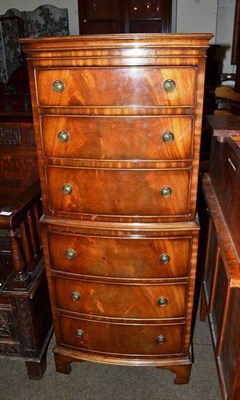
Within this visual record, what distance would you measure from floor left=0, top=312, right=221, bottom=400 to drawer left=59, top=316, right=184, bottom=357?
0.23 meters

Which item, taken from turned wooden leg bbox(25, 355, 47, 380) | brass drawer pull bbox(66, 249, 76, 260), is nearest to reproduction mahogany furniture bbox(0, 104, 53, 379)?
turned wooden leg bbox(25, 355, 47, 380)

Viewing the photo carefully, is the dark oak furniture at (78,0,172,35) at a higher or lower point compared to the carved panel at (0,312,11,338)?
higher

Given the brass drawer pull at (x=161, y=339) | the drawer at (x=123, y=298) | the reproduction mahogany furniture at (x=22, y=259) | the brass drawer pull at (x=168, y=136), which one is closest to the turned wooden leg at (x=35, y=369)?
the reproduction mahogany furniture at (x=22, y=259)

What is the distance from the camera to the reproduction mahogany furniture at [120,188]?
3.88ft

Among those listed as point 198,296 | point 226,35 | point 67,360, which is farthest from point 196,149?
point 226,35

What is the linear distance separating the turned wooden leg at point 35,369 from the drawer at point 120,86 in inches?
54.2

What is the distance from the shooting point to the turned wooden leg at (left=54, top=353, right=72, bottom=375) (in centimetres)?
183

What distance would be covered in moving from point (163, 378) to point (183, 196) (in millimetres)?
1111

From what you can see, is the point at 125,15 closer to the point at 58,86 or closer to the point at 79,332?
the point at 58,86

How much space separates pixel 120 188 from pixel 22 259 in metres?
0.65

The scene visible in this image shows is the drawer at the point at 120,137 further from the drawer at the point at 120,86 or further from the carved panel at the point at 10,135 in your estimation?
the carved panel at the point at 10,135

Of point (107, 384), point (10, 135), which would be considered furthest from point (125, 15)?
point (107, 384)

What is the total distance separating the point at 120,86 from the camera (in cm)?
121

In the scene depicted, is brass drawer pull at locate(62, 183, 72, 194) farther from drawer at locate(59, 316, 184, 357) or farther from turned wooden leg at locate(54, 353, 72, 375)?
turned wooden leg at locate(54, 353, 72, 375)
